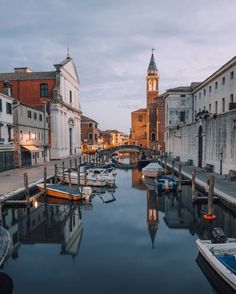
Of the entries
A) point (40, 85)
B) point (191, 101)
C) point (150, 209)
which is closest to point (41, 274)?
point (150, 209)

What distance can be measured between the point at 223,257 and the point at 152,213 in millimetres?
9606

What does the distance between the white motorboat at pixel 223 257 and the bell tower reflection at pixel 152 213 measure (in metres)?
4.03

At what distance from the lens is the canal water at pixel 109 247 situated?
989 cm

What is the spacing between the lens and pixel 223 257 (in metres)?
9.68

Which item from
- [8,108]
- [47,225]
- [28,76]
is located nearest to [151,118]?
[28,76]

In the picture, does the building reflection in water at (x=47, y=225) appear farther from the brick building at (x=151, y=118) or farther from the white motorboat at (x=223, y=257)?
the brick building at (x=151, y=118)

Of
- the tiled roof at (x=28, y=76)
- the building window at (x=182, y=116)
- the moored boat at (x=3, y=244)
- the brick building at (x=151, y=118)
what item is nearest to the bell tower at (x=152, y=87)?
the brick building at (x=151, y=118)

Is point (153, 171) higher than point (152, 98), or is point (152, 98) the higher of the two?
point (152, 98)

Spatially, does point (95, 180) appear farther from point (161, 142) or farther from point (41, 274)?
point (161, 142)

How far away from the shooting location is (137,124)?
9638 cm

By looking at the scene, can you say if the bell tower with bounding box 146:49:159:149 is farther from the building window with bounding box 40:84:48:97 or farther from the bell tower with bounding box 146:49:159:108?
the building window with bounding box 40:84:48:97

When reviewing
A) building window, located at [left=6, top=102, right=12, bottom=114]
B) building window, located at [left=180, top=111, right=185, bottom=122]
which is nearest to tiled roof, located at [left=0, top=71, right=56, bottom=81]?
building window, located at [left=6, top=102, right=12, bottom=114]

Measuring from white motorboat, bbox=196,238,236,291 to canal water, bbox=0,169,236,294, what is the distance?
776mm

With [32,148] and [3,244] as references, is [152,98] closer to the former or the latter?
[32,148]
